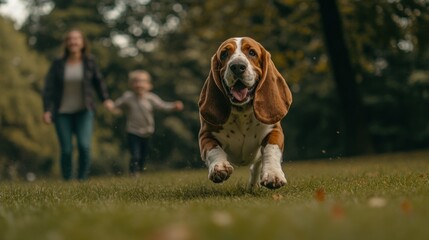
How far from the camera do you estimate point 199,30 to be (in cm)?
1952

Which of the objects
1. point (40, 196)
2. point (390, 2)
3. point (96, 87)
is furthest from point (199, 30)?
point (40, 196)

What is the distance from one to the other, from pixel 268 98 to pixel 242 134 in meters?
0.40

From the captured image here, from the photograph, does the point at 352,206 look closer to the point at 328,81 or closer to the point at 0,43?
the point at 328,81

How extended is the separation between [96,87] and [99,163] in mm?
22569

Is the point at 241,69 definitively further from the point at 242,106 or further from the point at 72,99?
the point at 72,99

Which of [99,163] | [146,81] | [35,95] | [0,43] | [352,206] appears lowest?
[99,163]

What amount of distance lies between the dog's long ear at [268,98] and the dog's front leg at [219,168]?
0.48 meters

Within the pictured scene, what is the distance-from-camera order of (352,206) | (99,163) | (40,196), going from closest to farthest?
(352,206), (40,196), (99,163)

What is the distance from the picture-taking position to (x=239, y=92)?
5777 millimetres

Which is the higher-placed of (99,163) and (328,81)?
(328,81)

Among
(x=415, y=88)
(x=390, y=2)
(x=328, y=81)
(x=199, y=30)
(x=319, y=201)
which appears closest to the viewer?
(x=319, y=201)

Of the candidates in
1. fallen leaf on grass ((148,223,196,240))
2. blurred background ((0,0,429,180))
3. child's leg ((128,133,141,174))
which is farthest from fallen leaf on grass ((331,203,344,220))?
blurred background ((0,0,429,180))

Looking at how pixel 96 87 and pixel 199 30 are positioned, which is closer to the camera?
pixel 96 87

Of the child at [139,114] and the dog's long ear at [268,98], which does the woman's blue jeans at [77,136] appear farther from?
the dog's long ear at [268,98]
